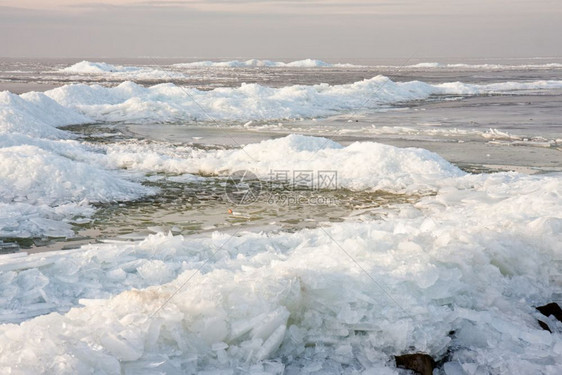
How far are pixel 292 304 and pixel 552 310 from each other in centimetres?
225

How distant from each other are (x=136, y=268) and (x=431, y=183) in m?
5.80

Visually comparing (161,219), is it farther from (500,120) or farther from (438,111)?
(438,111)

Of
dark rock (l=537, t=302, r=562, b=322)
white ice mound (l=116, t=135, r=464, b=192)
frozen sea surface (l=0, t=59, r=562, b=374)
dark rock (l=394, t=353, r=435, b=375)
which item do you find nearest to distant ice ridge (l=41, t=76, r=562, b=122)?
frozen sea surface (l=0, t=59, r=562, b=374)

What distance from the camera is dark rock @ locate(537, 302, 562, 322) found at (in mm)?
5215

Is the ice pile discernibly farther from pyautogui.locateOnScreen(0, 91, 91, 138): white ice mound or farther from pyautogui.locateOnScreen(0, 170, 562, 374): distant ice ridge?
pyautogui.locateOnScreen(0, 91, 91, 138): white ice mound

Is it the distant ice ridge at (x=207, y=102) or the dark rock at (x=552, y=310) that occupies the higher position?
the dark rock at (x=552, y=310)

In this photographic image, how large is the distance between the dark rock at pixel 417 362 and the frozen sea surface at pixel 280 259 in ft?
0.32

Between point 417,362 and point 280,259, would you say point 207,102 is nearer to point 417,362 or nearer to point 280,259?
point 280,259

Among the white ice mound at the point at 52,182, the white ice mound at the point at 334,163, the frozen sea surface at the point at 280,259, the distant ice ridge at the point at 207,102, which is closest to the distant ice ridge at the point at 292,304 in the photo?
the frozen sea surface at the point at 280,259

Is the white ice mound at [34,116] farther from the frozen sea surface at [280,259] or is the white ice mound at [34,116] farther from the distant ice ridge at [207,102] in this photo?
the distant ice ridge at [207,102]

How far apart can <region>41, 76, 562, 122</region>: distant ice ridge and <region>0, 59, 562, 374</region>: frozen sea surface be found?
6.75 metres

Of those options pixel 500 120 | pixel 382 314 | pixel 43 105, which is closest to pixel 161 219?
pixel 382 314

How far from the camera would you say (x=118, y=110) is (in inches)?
884

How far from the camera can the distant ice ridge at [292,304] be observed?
13.2 ft
